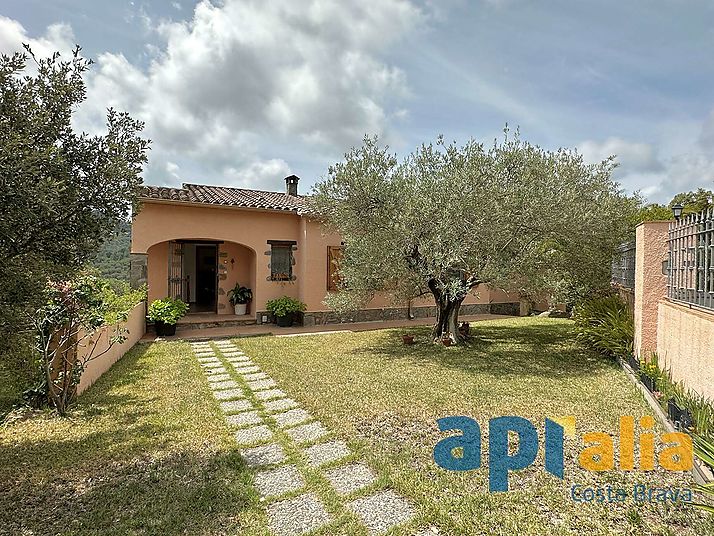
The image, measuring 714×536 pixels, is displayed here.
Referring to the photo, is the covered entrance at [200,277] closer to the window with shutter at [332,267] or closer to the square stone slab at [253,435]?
the window with shutter at [332,267]

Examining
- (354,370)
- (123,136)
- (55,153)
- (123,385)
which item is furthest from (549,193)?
(123,385)

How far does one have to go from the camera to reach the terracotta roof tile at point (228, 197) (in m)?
13.6

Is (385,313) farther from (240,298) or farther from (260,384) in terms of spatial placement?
(260,384)

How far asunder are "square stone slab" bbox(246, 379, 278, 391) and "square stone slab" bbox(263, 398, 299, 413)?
0.84 metres

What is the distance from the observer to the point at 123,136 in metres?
3.86

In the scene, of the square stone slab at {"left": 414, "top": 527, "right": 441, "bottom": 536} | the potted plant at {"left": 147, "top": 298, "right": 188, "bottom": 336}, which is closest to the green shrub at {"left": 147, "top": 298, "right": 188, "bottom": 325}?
the potted plant at {"left": 147, "top": 298, "right": 188, "bottom": 336}

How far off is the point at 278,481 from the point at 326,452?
81 centimetres

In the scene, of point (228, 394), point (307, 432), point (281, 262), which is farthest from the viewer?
point (281, 262)

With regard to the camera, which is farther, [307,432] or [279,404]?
[279,404]

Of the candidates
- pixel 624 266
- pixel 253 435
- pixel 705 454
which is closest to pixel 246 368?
pixel 253 435

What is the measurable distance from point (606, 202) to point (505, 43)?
5055 mm

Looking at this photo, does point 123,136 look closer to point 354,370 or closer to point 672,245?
point 354,370

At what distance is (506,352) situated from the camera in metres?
10.5

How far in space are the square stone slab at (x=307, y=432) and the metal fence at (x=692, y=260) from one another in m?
5.54
